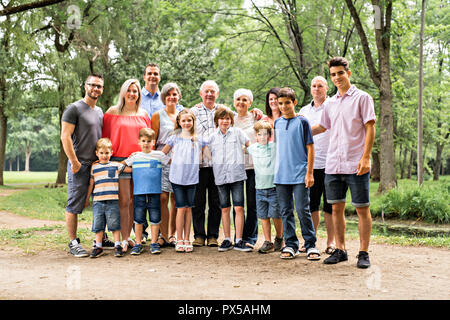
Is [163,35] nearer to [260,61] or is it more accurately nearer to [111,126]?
[260,61]

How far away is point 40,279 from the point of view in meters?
4.57

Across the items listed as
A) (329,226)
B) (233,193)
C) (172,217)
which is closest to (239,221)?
(233,193)

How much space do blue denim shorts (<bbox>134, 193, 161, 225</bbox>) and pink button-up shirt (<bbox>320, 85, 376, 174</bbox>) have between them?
230cm

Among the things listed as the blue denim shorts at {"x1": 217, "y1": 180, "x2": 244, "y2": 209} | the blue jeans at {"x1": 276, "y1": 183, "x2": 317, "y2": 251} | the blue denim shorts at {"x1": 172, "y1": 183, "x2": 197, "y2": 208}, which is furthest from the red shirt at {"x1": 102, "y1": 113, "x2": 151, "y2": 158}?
the blue jeans at {"x1": 276, "y1": 183, "x2": 317, "y2": 251}

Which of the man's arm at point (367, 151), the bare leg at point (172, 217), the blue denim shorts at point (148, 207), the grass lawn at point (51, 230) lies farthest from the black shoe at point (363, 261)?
the bare leg at point (172, 217)

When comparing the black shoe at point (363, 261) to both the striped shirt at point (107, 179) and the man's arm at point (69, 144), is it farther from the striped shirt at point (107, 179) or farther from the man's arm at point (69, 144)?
the man's arm at point (69, 144)

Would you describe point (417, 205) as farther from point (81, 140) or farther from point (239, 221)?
point (81, 140)

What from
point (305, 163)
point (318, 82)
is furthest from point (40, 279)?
point (318, 82)

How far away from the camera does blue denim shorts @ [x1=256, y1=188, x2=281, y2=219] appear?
593 centimetres

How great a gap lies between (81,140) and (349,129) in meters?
3.47

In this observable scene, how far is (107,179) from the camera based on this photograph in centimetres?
588

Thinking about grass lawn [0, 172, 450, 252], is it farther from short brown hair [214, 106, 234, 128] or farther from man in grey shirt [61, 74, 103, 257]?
short brown hair [214, 106, 234, 128]
